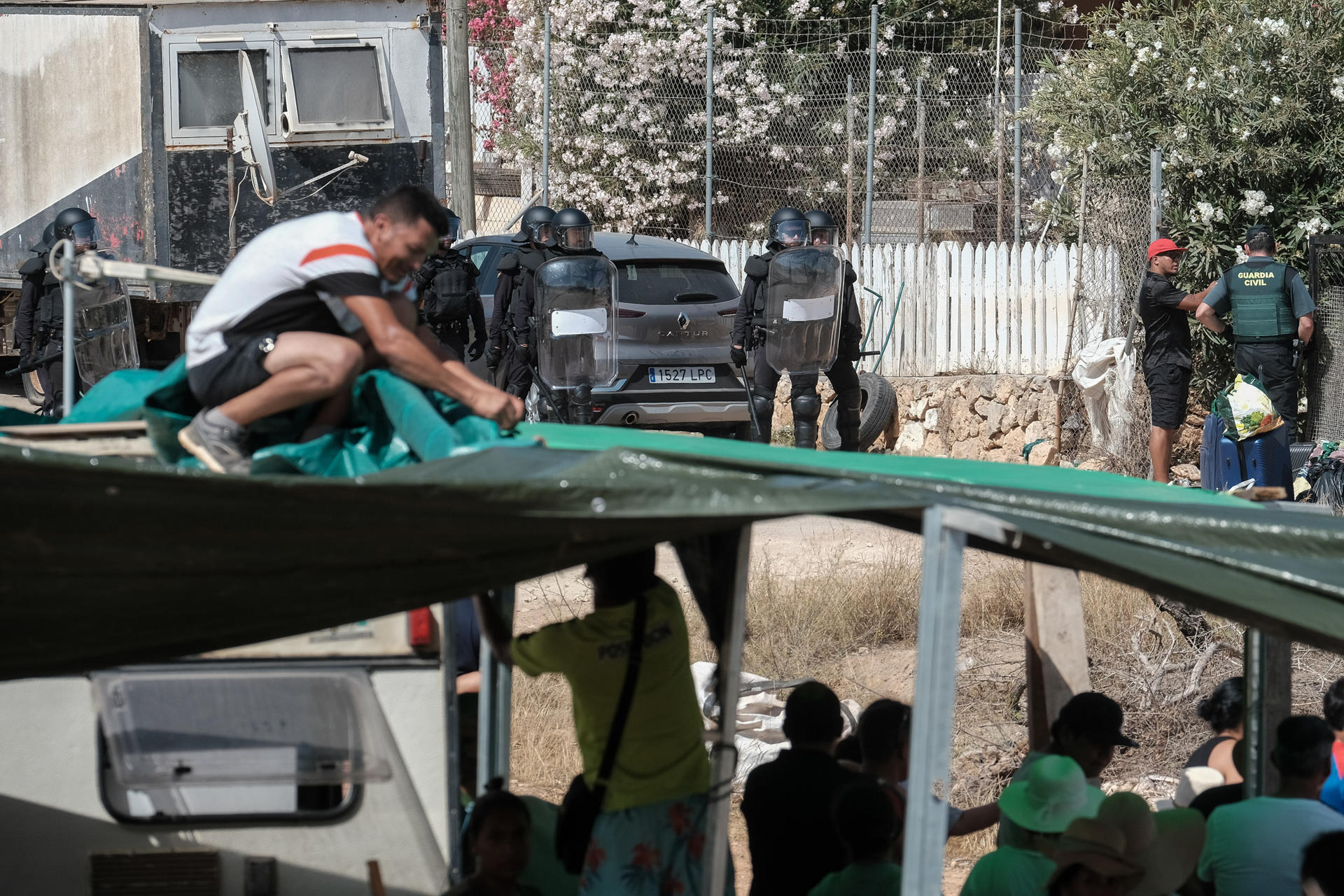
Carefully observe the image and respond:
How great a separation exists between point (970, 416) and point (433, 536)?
11197mm

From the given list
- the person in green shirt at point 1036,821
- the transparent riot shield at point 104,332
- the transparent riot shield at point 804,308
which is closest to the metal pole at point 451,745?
the person in green shirt at point 1036,821

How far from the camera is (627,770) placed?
359 centimetres

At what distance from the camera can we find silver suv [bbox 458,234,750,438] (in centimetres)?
1052

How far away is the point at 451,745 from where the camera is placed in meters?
3.89

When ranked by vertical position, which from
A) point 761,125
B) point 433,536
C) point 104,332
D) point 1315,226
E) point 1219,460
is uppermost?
point 761,125

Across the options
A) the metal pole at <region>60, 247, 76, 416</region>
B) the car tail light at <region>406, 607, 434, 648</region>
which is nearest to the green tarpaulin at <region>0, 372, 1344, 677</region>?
the car tail light at <region>406, 607, 434, 648</region>

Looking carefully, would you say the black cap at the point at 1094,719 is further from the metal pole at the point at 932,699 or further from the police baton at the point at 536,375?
the police baton at the point at 536,375

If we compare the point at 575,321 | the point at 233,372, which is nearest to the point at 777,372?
the point at 575,321

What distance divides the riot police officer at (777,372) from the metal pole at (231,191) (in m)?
3.71

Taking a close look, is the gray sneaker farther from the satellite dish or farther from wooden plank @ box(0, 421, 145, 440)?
the satellite dish

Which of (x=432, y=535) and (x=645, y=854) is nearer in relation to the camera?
(x=432, y=535)

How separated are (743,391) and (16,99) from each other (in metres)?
6.24

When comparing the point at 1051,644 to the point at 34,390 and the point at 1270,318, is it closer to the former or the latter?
the point at 1270,318

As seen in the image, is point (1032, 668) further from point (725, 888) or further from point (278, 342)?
point (278, 342)
